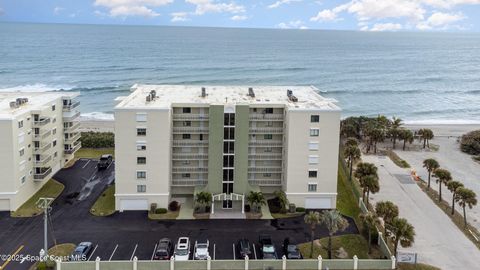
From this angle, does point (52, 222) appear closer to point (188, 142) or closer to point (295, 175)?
point (188, 142)

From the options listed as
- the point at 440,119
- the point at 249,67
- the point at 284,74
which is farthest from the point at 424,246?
the point at 249,67

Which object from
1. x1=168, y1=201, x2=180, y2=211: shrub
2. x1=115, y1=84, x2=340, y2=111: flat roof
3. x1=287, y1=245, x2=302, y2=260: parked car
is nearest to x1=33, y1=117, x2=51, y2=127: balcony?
x1=115, y1=84, x2=340, y2=111: flat roof

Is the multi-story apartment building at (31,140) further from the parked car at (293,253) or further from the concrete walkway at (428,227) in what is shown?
the concrete walkway at (428,227)

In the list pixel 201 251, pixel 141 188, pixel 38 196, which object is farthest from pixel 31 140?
pixel 201 251

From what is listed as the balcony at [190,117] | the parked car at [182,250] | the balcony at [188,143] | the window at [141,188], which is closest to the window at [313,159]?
the balcony at [188,143]

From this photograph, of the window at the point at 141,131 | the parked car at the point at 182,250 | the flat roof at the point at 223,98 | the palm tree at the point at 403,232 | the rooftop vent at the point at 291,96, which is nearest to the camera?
the palm tree at the point at 403,232

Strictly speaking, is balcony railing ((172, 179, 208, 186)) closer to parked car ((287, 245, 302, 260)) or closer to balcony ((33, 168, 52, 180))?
parked car ((287, 245, 302, 260))

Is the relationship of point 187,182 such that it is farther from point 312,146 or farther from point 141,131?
point 312,146
